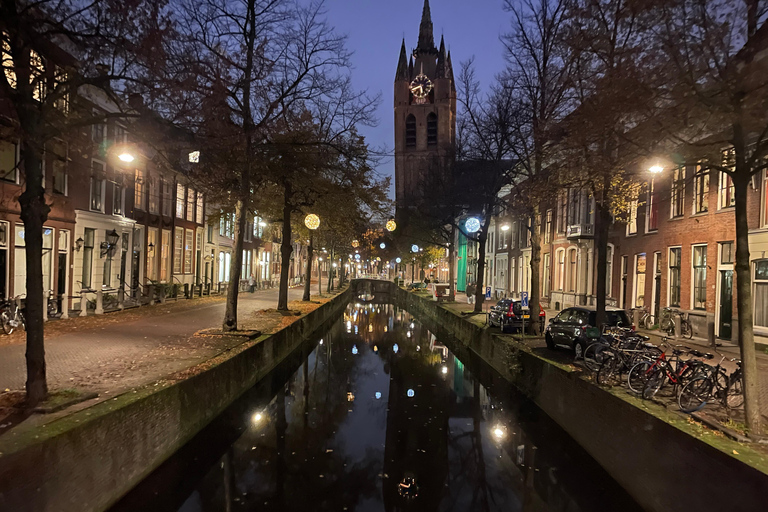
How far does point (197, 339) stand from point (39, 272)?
768 centimetres

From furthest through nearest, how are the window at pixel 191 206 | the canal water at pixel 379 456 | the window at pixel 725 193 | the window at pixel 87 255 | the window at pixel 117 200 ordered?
the window at pixel 191 206
the window at pixel 117 200
the window at pixel 87 255
the window at pixel 725 193
the canal water at pixel 379 456

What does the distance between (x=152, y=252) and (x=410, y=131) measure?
90.5 m

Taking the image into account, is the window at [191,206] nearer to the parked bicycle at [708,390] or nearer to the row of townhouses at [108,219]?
the row of townhouses at [108,219]

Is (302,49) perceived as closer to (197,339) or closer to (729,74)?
(197,339)

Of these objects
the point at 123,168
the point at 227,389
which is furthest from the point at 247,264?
the point at 227,389

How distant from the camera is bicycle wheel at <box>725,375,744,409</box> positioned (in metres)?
8.72

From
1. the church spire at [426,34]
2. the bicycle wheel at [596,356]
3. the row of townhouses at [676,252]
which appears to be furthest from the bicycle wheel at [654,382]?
the church spire at [426,34]

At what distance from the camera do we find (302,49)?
1655 cm

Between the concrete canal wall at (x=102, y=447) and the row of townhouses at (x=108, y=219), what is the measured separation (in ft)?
14.0

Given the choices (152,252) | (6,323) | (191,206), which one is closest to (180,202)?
(191,206)

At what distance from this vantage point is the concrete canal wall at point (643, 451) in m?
6.02

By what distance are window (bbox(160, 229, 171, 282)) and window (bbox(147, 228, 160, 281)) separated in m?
0.68

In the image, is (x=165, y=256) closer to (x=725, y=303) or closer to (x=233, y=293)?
(x=233, y=293)

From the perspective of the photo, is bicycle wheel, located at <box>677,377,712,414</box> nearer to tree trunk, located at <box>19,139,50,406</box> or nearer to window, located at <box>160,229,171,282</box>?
tree trunk, located at <box>19,139,50,406</box>
